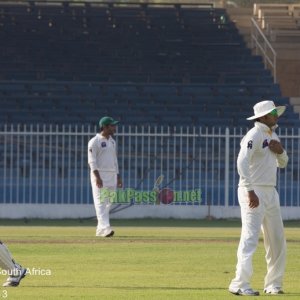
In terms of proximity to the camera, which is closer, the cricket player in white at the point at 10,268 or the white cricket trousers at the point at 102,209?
the cricket player in white at the point at 10,268

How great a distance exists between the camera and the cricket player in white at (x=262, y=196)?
40.0 feet

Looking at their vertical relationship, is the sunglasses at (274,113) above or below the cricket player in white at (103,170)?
above

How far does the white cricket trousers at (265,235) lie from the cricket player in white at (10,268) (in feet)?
6.79

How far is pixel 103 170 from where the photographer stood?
21156mm

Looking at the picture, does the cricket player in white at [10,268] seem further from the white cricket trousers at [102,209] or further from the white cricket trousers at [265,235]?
the white cricket trousers at [102,209]

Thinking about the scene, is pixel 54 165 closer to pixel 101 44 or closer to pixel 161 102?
pixel 161 102

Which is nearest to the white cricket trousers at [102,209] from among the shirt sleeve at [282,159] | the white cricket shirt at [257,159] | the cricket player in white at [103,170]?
the cricket player in white at [103,170]

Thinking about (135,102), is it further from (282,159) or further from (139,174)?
(282,159)

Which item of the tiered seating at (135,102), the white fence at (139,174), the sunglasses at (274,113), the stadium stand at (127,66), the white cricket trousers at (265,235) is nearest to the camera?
the white cricket trousers at (265,235)

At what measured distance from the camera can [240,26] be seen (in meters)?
40.7

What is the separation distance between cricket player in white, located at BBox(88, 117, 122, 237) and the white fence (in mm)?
6495

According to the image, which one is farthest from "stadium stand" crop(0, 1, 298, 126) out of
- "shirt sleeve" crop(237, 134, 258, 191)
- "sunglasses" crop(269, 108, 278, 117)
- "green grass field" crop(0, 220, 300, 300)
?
"shirt sleeve" crop(237, 134, 258, 191)

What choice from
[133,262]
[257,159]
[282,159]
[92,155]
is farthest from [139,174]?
[257,159]

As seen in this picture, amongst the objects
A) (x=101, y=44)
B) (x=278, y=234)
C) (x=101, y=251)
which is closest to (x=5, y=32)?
(x=101, y=44)
